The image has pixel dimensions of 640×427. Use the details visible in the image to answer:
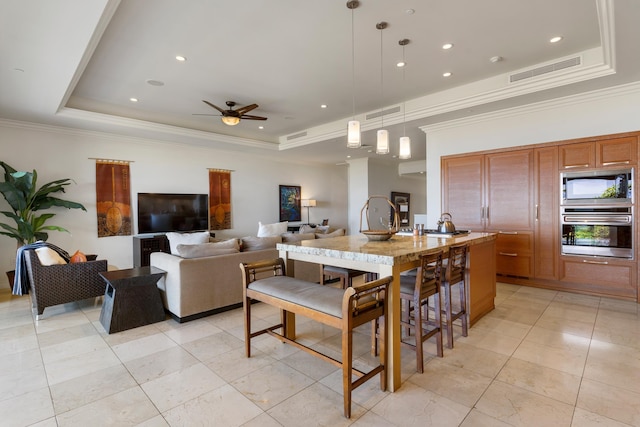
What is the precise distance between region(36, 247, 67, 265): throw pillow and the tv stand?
2068 mm

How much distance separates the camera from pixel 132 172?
6.25 meters

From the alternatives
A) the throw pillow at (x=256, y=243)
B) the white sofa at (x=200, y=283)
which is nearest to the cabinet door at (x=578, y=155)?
the throw pillow at (x=256, y=243)

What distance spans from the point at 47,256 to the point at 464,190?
235 inches

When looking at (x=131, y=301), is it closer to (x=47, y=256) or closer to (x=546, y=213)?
(x=47, y=256)

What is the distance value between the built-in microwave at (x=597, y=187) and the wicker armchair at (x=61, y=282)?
20.8ft

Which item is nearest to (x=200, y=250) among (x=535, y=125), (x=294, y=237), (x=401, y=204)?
(x=294, y=237)

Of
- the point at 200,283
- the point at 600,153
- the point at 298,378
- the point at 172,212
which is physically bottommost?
the point at 298,378

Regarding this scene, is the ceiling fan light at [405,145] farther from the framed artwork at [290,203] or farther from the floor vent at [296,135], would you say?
the framed artwork at [290,203]

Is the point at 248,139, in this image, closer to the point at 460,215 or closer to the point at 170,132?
the point at 170,132

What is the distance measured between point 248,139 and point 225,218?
6.52ft

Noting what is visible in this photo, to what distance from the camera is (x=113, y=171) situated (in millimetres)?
6016

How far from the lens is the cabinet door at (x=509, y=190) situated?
468 centimetres

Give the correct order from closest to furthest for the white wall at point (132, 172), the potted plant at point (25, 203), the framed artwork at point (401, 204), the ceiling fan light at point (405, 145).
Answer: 1. the ceiling fan light at point (405, 145)
2. the potted plant at point (25, 203)
3. the white wall at point (132, 172)
4. the framed artwork at point (401, 204)

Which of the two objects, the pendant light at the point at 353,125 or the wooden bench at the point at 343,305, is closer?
the wooden bench at the point at 343,305
